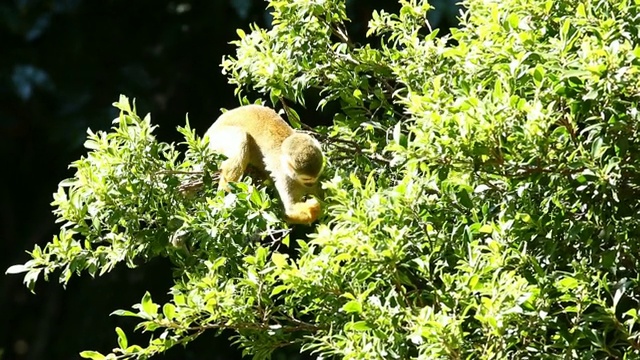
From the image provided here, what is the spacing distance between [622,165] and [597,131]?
0.06 m

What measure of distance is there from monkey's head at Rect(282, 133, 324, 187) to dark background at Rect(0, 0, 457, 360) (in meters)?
1.51

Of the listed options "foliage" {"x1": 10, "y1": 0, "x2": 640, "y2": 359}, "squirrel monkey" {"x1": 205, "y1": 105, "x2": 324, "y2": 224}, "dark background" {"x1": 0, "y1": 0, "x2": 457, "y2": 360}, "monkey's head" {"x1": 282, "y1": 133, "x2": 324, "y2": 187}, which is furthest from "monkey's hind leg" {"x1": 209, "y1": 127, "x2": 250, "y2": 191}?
"dark background" {"x1": 0, "y1": 0, "x2": 457, "y2": 360}

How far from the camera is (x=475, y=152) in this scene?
128 cm

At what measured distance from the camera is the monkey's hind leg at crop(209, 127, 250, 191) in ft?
6.59

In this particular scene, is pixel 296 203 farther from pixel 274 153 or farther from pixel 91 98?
pixel 91 98

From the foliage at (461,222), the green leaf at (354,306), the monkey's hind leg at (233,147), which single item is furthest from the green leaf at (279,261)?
the monkey's hind leg at (233,147)

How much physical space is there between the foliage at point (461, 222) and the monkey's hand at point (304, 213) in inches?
10.0

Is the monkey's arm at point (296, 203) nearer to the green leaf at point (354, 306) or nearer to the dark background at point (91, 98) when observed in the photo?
the green leaf at point (354, 306)

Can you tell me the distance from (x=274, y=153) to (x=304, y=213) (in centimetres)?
26

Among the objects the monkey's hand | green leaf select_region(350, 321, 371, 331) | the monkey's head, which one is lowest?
green leaf select_region(350, 321, 371, 331)

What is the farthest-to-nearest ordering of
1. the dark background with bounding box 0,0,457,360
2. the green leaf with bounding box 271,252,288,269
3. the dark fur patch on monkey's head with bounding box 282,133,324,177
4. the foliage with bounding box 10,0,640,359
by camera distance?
1. the dark background with bounding box 0,0,457,360
2. the dark fur patch on monkey's head with bounding box 282,133,324,177
3. the green leaf with bounding box 271,252,288,269
4. the foliage with bounding box 10,0,640,359

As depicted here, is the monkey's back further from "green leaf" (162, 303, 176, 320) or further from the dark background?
the dark background

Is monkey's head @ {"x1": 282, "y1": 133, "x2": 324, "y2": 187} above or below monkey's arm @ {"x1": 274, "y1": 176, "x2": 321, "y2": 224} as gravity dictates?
above

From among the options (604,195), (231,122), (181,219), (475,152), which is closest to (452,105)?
(475,152)
